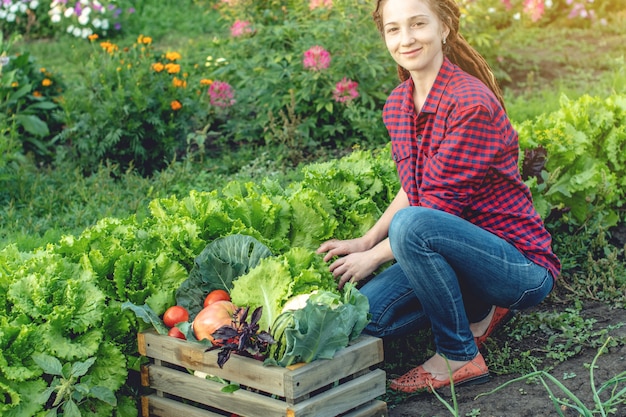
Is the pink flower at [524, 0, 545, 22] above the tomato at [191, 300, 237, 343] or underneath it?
underneath

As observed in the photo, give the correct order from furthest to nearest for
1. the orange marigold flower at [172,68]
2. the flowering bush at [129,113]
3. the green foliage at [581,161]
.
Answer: the orange marigold flower at [172,68], the flowering bush at [129,113], the green foliage at [581,161]

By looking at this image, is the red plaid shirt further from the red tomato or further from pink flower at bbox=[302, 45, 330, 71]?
pink flower at bbox=[302, 45, 330, 71]

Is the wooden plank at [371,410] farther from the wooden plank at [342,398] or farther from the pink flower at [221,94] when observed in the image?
the pink flower at [221,94]

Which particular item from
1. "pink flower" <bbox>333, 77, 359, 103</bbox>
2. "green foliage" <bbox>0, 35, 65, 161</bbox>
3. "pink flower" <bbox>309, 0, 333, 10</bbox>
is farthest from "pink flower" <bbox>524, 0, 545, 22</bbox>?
"green foliage" <bbox>0, 35, 65, 161</bbox>

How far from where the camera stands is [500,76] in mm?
9055

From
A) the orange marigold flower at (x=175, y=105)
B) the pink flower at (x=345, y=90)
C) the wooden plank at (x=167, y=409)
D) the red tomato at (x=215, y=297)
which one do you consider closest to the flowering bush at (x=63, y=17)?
the orange marigold flower at (x=175, y=105)

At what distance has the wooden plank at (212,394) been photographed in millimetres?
2799

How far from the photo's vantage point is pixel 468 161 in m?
3.27

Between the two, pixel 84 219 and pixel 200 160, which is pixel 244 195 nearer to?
pixel 84 219

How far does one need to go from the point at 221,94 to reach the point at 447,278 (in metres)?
4.13

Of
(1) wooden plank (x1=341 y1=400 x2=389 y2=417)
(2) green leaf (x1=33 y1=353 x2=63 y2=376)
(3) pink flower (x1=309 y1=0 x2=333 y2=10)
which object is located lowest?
(1) wooden plank (x1=341 y1=400 x2=389 y2=417)

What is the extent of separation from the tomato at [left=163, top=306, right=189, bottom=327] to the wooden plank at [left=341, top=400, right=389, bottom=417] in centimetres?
71

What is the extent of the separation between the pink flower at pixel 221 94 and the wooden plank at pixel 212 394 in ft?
13.7

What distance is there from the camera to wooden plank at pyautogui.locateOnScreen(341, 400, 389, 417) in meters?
3.02
